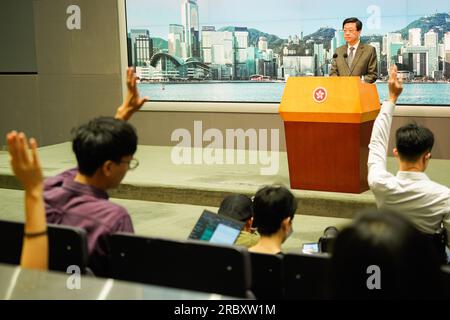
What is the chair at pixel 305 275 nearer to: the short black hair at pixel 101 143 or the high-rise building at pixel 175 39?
the short black hair at pixel 101 143

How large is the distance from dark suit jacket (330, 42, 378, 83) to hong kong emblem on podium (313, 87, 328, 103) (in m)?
1.01

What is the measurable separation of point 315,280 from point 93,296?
A: 2.15 ft

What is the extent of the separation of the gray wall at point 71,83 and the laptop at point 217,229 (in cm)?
508

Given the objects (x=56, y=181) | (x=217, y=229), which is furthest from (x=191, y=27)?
(x=56, y=181)

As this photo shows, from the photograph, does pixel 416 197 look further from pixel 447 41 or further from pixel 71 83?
pixel 71 83

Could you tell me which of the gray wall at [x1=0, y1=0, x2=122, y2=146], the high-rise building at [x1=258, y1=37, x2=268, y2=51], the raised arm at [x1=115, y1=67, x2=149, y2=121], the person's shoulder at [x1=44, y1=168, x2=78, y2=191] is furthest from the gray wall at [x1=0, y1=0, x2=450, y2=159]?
the person's shoulder at [x1=44, y1=168, x2=78, y2=191]

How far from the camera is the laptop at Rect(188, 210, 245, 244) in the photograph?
2584 millimetres

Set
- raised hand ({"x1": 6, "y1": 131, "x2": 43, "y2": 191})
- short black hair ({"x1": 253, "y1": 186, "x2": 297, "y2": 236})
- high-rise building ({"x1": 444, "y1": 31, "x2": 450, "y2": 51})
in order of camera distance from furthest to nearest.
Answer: high-rise building ({"x1": 444, "y1": 31, "x2": 450, "y2": 51}), short black hair ({"x1": 253, "y1": 186, "x2": 297, "y2": 236}), raised hand ({"x1": 6, "y1": 131, "x2": 43, "y2": 191})

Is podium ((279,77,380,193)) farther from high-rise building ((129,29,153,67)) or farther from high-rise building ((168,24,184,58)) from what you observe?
high-rise building ((129,29,153,67))

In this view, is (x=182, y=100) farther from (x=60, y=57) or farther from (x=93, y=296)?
(x=93, y=296)

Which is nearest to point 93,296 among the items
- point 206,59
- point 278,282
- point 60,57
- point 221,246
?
point 221,246

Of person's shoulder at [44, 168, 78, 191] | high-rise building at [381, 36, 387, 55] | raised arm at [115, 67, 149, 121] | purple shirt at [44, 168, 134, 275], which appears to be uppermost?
high-rise building at [381, 36, 387, 55]

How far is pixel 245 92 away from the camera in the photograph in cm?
753

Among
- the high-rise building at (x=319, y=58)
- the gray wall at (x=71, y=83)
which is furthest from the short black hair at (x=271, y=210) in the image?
the gray wall at (x=71, y=83)
